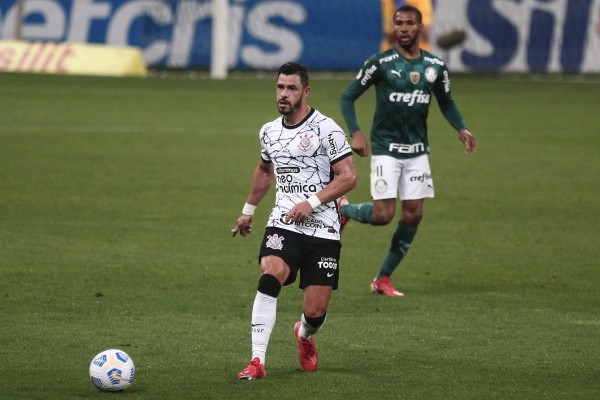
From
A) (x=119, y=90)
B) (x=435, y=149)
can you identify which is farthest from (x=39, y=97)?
(x=435, y=149)

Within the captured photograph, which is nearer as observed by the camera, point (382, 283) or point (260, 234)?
point (382, 283)

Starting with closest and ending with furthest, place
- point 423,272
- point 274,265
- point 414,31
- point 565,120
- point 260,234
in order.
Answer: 1. point 274,265
2. point 414,31
3. point 423,272
4. point 260,234
5. point 565,120

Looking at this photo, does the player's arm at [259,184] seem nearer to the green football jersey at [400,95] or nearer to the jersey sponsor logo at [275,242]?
the jersey sponsor logo at [275,242]

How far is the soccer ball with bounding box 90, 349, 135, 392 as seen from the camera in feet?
25.8

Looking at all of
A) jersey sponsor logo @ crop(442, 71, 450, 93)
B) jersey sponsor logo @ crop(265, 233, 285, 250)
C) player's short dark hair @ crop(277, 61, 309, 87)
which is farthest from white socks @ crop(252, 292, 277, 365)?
jersey sponsor logo @ crop(442, 71, 450, 93)

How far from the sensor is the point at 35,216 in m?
15.5

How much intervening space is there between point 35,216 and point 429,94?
5710mm

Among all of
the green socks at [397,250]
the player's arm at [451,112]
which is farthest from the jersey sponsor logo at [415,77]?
the green socks at [397,250]

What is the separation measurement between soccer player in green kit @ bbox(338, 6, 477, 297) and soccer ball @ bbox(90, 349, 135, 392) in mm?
4127

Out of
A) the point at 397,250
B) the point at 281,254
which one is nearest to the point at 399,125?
the point at 397,250

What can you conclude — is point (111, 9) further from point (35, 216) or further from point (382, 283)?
point (382, 283)

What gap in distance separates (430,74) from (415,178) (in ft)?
2.96

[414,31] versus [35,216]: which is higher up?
[414,31]

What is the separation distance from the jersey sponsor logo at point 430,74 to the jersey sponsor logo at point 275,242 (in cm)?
345
